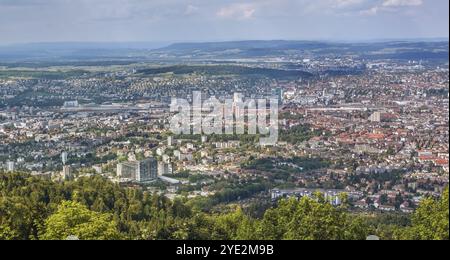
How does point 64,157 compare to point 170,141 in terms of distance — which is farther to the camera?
point 170,141

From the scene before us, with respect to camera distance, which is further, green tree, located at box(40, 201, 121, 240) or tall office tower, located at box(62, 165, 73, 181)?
tall office tower, located at box(62, 165, 73, 181)

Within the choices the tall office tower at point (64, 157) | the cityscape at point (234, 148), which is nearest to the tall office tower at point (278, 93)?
the cityscape at point (234, 148)

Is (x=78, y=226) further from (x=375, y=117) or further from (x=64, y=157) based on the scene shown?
(x=375, y=117)

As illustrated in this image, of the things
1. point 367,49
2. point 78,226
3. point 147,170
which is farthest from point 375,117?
point 78,226

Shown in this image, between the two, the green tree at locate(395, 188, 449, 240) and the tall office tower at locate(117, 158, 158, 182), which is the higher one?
the green tree at locate(395, 188, 449, 240)

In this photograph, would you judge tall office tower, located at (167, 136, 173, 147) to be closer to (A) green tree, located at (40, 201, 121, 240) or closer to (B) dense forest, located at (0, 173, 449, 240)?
(B) dense forest, located at (0, 173, 449, 240)

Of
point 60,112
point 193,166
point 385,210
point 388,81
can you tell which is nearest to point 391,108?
point 388,81

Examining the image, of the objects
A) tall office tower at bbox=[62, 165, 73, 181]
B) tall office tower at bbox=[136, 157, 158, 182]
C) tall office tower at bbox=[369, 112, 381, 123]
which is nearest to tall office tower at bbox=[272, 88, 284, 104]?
tall office tower at bbox=[369, 112, 381, 123]

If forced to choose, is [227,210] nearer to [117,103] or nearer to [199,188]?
[199,188]
